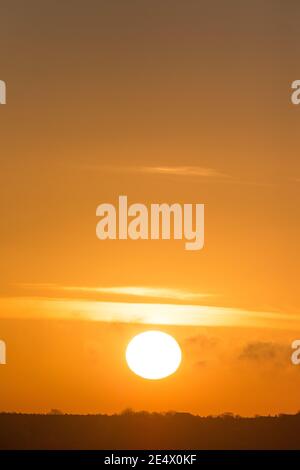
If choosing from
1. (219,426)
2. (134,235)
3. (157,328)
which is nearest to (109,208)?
(134,235)

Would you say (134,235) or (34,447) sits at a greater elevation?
(134,235)
